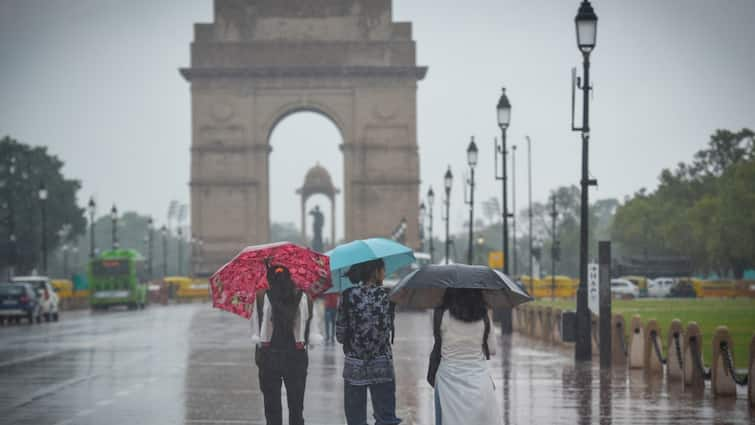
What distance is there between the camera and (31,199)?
8525 centimetres

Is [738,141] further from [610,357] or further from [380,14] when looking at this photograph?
[610,357]

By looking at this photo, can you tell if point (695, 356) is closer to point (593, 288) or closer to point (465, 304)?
point (593, 288)

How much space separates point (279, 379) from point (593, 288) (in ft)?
36.0

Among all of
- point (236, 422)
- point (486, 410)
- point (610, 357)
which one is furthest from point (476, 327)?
point (610, 357)

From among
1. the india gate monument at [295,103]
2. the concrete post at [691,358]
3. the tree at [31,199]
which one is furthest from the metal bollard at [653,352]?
the tree at [31,199]

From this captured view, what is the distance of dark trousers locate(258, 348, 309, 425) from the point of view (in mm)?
11742

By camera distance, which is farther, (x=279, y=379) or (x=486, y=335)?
(x=279, y=379)

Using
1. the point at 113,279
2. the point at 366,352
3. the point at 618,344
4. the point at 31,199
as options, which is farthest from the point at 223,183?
the point at 366,352

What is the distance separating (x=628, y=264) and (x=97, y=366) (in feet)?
228

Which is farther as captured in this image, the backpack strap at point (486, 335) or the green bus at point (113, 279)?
the green bus at point (113, 279)

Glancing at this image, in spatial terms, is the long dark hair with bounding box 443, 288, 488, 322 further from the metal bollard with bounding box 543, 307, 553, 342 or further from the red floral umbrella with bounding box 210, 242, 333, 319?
the metal bollard with bounding box 543, 307, 553, 342

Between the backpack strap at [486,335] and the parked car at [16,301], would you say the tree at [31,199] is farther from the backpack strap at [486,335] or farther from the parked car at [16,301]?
the backpack strap at [486,335]

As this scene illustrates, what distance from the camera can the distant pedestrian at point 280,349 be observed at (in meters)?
11.8

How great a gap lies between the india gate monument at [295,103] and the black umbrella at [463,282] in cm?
6457
